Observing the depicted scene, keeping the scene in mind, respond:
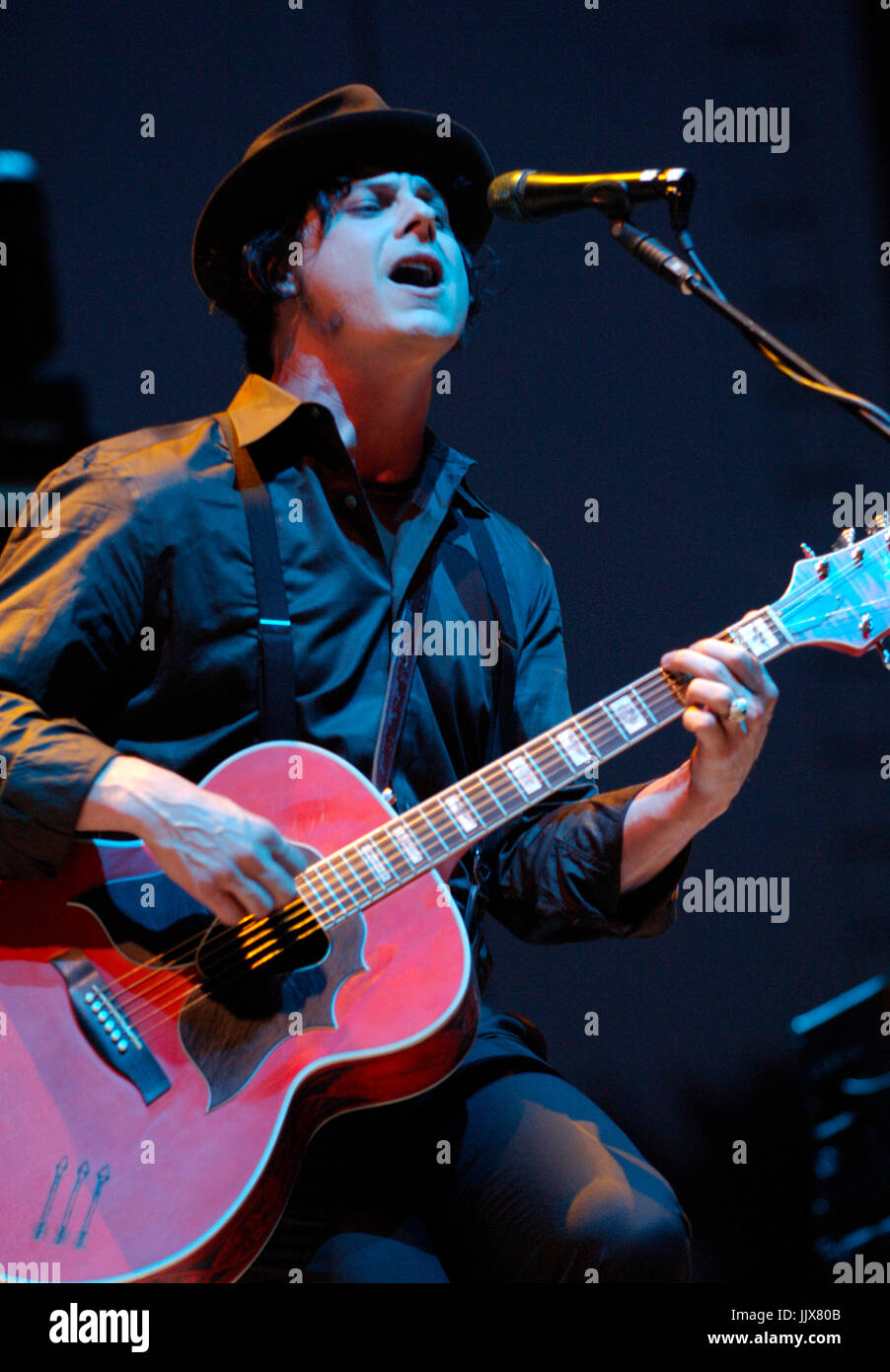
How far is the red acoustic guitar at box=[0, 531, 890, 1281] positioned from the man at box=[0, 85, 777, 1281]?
9 cm

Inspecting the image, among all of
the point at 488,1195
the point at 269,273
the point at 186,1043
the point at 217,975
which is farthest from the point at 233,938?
the point at 269,273

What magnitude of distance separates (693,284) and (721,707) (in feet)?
2.09

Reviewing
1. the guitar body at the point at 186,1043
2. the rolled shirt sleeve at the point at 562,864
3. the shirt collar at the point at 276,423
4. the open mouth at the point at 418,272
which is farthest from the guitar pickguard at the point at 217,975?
the open mouth at the point at 418,272

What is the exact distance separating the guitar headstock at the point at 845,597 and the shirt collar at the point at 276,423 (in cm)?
69

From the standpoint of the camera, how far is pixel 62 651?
6.40 ft

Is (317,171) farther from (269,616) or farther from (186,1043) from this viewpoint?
(186,1043)

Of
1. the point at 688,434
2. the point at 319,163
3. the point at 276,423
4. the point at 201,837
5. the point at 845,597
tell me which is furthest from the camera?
the point at 688,434

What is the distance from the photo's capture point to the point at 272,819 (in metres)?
1.91

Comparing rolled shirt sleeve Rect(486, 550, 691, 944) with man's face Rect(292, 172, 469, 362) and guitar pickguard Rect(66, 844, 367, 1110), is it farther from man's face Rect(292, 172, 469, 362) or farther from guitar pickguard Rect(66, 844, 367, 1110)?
man's face Rect(292, 172, 469, 362)

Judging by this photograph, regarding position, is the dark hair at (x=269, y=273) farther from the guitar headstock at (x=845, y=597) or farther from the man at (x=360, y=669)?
the guitar headstock at (x=845, y=597)

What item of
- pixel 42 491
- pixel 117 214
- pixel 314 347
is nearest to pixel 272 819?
pixel 42 491

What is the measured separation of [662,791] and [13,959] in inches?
41.1

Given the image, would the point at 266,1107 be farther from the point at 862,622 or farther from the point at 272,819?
the point at 862,622

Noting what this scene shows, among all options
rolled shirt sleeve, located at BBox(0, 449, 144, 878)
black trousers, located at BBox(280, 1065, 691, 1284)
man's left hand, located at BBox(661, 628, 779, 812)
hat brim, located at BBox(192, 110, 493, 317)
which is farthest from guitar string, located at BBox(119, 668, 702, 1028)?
hat brim, located at BBox(192, 110, 493, 317)
